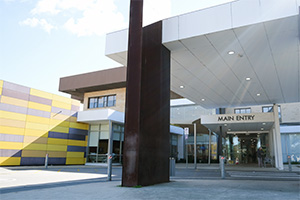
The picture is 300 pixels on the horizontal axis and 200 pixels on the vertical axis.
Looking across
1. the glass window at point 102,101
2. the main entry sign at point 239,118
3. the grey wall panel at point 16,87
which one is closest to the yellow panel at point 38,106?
the grey wall panel at point 16,87

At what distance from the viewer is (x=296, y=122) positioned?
112ft

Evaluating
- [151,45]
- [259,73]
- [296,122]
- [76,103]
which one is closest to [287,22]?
[151,45]

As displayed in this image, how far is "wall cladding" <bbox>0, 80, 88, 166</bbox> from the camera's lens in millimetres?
19500

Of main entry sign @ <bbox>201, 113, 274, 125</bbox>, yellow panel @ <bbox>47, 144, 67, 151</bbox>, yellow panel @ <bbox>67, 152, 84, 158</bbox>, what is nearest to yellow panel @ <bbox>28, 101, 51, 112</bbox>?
yellow panel @ <bbox>47, 144, 67, 151</bbox>

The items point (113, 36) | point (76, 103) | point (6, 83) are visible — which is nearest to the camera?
point (113, 36)

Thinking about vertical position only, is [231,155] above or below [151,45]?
below

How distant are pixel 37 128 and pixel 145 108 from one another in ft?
54.1

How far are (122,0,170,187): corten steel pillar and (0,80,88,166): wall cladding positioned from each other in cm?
1503

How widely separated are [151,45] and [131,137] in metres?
3.30

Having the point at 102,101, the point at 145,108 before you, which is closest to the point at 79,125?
the point at 102,101

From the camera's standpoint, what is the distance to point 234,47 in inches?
389

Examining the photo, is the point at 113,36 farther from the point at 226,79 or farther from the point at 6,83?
the point at 6,83

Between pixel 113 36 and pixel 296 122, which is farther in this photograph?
pixel 296 122

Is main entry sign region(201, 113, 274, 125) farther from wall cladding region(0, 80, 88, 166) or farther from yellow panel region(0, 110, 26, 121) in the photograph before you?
yellow panel region(0, 110, 26, 121)
